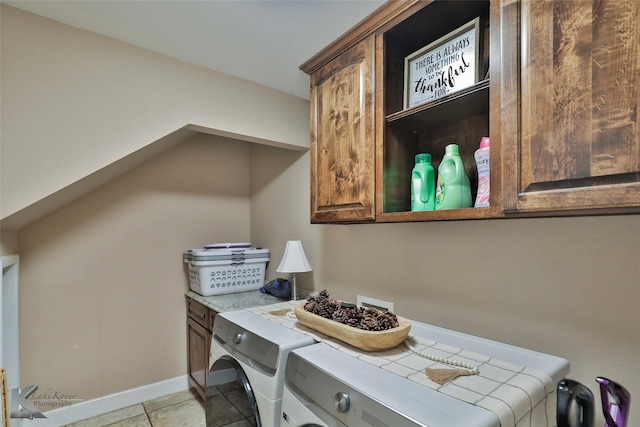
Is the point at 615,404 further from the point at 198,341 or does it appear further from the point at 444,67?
the point at 198,341

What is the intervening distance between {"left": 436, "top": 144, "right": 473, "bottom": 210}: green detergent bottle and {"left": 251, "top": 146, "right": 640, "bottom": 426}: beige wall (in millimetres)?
255

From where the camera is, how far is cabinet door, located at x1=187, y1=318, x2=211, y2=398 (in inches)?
84.7

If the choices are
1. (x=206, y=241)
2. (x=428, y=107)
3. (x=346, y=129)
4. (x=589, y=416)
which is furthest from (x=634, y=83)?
(x=206, y=241)

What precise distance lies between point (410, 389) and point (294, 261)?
133cm

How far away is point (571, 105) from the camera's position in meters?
0.75

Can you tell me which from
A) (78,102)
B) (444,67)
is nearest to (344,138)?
(444,67)

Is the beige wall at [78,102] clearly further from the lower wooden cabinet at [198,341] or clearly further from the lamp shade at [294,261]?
the lower wooden cabinet at [198,341]

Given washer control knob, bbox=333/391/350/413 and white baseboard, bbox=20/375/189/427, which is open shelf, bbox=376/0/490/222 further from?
white baseboard, bbox=20/375/189/427

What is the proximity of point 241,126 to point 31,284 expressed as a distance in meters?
1.73

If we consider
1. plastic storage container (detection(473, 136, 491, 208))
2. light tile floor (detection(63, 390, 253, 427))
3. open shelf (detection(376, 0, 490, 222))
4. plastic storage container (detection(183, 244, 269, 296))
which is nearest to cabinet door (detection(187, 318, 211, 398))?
light tile floor (detection(63, 390, 253, 427))

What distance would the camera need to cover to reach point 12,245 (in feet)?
5.93

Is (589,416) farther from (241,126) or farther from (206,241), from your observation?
(206,241)

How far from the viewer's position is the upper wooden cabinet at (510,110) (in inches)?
27.1

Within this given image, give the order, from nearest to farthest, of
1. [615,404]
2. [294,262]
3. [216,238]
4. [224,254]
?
[615,404] → [294,262] → [224,254] → [216,238]
